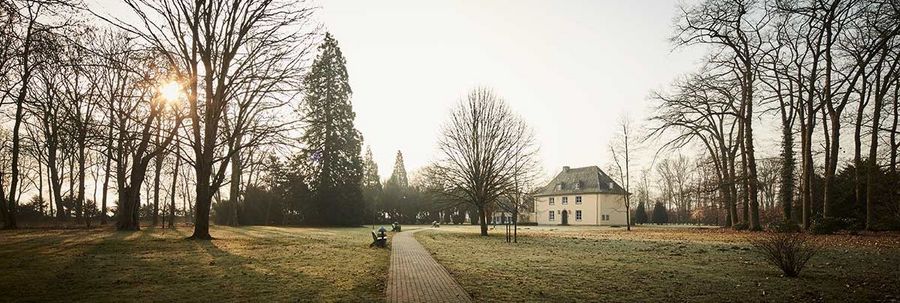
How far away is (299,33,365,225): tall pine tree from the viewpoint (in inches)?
1748

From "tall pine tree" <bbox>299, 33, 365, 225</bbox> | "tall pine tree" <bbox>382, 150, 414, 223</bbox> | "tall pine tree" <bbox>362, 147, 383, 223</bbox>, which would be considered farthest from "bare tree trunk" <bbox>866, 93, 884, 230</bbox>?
"tall pine tree" <bbox>382, 150, 414, 223</bbox>

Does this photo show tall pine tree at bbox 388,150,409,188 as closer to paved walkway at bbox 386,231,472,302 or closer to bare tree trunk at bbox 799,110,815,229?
bare tree trunk at bbox 799,110,815,229

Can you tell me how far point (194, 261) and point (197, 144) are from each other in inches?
334

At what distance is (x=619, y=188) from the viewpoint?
64688mm

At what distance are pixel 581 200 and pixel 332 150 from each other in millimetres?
36652

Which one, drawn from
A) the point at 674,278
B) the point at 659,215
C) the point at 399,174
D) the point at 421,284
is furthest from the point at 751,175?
the point at 399,174

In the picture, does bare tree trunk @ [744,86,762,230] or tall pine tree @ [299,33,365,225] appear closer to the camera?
bare tree trunk @ [744,86,762,230]

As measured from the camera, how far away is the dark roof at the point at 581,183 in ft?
212

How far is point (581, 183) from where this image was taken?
66.9 metres

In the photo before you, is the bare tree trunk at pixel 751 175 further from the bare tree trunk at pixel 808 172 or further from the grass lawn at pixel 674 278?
the grass lawn at pixel 674 278

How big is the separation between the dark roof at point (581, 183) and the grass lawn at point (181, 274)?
178ft

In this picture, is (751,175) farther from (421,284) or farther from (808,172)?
(421,284)

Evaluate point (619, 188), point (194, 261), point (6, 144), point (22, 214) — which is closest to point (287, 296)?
point (194, 261)

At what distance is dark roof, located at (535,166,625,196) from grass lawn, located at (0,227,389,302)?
5419 centimetres
